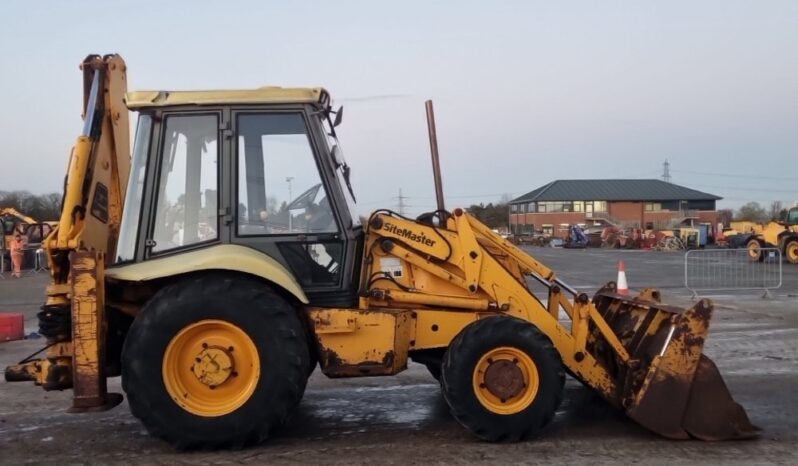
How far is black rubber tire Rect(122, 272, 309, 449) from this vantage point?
4.98m

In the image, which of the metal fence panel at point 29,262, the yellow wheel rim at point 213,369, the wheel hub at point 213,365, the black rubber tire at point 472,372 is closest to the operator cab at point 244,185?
the yellow wheel rim at point 213,369

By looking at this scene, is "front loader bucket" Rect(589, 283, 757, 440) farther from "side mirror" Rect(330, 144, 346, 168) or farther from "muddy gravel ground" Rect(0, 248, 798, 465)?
"side mirror" Rect(330, 144, 346, 168)

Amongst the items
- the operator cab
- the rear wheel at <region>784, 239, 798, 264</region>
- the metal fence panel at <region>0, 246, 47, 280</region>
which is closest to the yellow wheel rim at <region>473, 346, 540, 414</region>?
the operator cab

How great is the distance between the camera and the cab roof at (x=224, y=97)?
210 inches

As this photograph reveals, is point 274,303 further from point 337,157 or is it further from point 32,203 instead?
point 32,203

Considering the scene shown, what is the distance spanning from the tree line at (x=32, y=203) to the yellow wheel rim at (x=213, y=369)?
39516 mm

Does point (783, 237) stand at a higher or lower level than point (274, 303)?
higher

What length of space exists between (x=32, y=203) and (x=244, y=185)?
5094cm

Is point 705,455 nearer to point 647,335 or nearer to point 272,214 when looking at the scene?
point 647,335

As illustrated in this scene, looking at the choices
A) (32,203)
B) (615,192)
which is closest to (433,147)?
(32,203)

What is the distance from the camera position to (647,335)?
19.2ft

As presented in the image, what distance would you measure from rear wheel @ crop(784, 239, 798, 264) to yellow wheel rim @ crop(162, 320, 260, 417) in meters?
29.8

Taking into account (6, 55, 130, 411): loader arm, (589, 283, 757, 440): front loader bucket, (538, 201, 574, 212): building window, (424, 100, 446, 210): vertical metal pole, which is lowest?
(589, 283, 757, 440): front loader bucket

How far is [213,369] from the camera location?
200 inches
